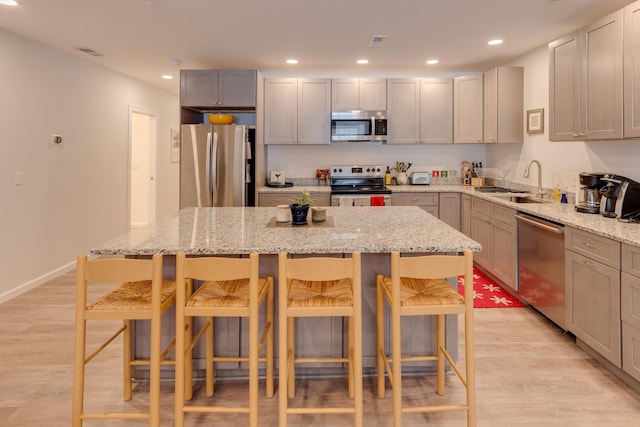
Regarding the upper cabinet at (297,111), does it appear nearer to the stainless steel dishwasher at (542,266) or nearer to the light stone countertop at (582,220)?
the light stone countertop at (582,220)

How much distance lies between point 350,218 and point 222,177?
267cm

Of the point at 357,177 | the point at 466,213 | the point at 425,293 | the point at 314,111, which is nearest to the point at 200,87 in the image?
the point at 314,111

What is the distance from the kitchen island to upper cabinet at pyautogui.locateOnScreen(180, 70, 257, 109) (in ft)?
8.82

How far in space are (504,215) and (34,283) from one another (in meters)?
4.73

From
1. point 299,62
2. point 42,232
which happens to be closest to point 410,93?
point 299,62

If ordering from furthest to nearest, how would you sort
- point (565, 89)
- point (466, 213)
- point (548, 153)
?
point (466, 213) → point (548, 153) → point (565, 89)

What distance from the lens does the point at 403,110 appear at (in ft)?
18.4

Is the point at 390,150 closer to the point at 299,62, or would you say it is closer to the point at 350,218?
the point at 299,62

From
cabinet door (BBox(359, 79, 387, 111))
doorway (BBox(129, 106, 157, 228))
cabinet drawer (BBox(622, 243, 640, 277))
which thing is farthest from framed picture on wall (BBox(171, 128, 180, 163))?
cabinet drawer (BBox(622, 243, 640, 277))

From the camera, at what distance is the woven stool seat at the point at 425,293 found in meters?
1.96

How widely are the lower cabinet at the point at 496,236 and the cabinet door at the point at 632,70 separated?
4.01 ft

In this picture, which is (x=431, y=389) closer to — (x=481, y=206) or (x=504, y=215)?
(x=504, y=215)

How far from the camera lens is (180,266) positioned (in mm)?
1865

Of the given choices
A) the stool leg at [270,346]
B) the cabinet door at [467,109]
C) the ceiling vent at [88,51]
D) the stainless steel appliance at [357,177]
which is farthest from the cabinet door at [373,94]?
the stool leg at [270,346]
